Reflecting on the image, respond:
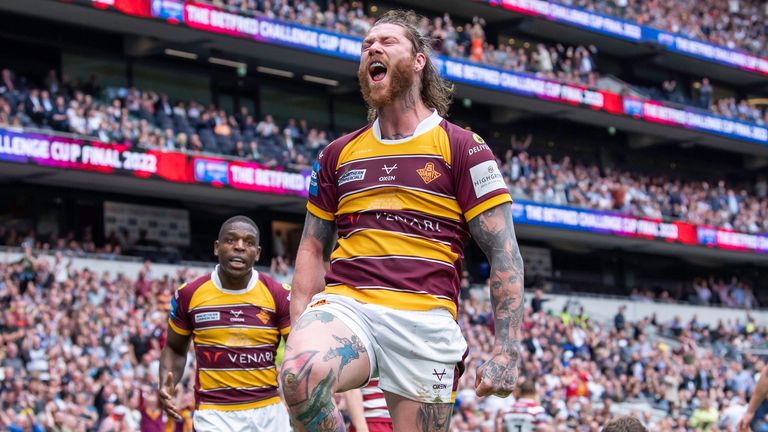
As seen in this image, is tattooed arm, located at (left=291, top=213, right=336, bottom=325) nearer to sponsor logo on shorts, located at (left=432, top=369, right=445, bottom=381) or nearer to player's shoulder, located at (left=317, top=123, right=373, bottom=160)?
player's shoulder, located at (left=317, top=123, right=373, bottom=160)

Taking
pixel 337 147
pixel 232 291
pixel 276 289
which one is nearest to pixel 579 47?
pixel 276 289

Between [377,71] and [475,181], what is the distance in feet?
2.31

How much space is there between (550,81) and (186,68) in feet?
40.8

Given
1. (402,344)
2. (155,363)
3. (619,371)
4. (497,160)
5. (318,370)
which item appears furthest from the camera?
(497,160)

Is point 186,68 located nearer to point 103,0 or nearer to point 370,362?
point 103,0

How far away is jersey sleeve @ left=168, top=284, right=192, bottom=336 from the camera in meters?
8.95

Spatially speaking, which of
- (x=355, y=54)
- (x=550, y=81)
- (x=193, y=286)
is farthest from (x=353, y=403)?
(x=550, y=81)

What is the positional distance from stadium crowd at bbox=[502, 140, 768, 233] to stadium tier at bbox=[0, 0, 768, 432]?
116mm

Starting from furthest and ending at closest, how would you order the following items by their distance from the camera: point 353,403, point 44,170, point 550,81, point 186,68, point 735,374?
point 550,81, point 186,68, point 735,374, point 44,170, point 353,403

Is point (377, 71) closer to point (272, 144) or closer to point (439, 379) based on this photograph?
point (439, 379)

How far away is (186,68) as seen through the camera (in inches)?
1346

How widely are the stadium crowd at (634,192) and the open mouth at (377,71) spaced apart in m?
31.3

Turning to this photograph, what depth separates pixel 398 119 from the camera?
5.73 metres

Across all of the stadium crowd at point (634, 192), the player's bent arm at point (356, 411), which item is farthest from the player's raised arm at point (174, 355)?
the stadium crowd at point (634, 192)
